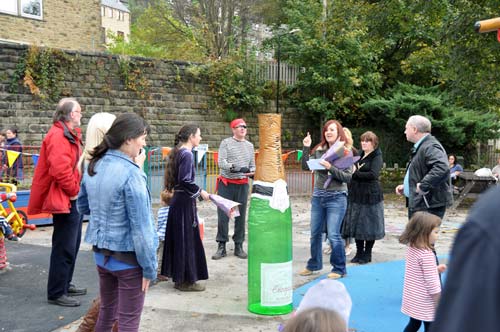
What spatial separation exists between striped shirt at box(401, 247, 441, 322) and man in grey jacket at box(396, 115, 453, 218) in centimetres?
120

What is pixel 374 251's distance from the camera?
8.24 meters

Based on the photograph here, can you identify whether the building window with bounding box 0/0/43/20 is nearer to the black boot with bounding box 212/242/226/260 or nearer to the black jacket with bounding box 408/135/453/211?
the black boot with bounding box 212/242/226/260

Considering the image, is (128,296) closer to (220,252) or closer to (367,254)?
(220,252)

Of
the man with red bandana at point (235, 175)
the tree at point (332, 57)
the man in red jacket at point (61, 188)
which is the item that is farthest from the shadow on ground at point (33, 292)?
the tree at point (332, 57)

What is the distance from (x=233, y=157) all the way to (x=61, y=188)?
2924 mm

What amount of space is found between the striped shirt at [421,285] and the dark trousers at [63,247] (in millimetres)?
3113

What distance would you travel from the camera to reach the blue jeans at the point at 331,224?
6238 mm

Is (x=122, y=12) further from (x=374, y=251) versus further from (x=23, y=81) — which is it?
(x=374, y=251)

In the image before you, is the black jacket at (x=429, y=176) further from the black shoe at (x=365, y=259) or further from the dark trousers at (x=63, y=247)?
the dark trousers at (x=63, y=247)

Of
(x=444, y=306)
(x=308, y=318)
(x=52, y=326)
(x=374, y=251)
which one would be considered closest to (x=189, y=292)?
(x=52, y=326)

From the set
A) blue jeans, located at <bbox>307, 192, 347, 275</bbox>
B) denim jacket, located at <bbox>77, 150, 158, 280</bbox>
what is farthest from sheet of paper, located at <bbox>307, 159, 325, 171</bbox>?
denim jacket, located at <bbox>77, 150, 158, 280</bbox>

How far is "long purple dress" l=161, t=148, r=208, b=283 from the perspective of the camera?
5832mm

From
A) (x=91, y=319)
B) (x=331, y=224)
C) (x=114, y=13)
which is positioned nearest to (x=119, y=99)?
(x=331, y=224)

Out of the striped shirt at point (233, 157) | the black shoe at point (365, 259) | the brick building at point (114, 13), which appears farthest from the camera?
the brick building at point (114, 13)
